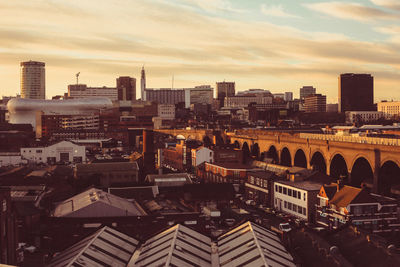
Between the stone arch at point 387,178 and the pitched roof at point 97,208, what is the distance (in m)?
30.0

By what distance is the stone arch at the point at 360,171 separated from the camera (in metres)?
70.8

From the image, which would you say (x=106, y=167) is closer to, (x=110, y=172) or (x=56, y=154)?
(x=110, y=172)

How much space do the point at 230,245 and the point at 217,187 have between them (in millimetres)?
24967

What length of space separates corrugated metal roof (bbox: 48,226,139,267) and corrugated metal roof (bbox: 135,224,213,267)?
102 cm

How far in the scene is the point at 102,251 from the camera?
33.4 m

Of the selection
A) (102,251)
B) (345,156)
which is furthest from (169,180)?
(102,251)

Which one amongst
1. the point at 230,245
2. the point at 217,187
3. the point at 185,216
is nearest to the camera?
the point at 230,245

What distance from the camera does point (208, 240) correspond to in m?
37.5

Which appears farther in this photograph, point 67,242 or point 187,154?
point 187,154

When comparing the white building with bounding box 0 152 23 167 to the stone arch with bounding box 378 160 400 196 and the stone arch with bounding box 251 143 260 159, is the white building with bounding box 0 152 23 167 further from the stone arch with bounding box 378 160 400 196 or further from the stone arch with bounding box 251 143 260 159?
the stone arch with bounding box 378 160 400 196

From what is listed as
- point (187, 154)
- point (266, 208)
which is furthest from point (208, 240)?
point (187, 154)

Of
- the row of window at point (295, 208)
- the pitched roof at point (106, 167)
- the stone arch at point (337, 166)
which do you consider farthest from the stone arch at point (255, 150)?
the row of window at point (295, 208)

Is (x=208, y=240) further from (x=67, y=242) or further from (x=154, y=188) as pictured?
(x=154, y=188)

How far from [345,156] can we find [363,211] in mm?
25616
